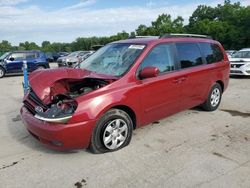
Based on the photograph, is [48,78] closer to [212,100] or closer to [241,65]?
[212,100]

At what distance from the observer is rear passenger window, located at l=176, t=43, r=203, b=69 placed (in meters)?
5.34

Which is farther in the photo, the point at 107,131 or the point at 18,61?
the point at 18,61

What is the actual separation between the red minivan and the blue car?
528 inches

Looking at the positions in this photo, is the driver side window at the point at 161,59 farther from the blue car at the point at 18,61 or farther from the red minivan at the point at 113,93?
the blue car at the point at 18,61

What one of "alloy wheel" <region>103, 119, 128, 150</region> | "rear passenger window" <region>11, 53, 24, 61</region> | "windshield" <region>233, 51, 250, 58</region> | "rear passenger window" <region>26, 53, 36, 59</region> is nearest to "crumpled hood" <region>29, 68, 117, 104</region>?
"alloy wheel" <region>103, 119, 128, 150</region>

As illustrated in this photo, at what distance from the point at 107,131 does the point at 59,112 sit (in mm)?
786

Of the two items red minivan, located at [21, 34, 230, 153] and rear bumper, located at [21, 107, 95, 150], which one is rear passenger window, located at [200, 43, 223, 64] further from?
rear bumper, located at [21, 107, 95, 150]

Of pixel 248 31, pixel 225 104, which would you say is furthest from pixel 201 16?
pixel 225 104

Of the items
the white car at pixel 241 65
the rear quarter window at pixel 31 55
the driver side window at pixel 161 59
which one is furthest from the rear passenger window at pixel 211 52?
the rear quarter window at pixel 31 55

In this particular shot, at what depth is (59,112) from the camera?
3859 mm

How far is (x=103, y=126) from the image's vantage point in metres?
4.13

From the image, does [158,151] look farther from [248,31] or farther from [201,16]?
[201,16]

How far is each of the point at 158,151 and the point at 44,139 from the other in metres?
1.73

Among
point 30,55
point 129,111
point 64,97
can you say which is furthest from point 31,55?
point 129,111
